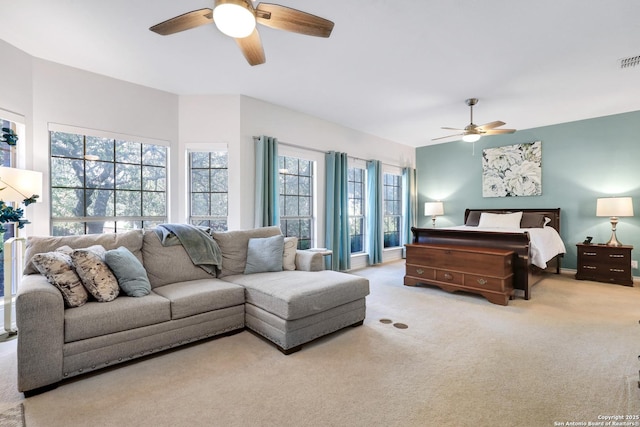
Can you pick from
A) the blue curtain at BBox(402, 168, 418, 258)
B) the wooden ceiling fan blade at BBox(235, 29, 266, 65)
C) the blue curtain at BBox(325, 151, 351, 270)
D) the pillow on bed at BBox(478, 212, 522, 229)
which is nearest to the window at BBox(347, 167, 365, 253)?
the blue curtain at BBox(325, 151, 351, 270)

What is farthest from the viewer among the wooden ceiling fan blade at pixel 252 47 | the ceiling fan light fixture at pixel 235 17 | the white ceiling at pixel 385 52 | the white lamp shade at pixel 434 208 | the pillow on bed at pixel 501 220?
the white lamp shade at pixel 434 208

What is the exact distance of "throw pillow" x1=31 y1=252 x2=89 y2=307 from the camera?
2096mm

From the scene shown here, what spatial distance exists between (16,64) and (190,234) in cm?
246

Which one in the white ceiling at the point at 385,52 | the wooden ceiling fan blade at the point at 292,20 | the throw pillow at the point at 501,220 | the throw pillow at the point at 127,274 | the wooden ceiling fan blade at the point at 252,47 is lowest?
the throw pillow at the point at 127,274

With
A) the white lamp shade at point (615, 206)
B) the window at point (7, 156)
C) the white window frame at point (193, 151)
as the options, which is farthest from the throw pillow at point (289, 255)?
the white lamp shade at point (615, 206)

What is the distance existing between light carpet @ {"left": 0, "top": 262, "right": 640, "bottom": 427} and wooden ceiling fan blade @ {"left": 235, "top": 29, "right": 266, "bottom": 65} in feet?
7.73

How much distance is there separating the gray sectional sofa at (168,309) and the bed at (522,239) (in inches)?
91.0

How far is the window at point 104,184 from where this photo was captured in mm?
3449

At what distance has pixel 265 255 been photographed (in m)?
3.30

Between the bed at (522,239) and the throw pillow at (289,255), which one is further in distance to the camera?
the bed at (522,239)

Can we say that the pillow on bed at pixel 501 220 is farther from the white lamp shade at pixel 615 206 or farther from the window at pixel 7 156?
the window at pixel 7 156

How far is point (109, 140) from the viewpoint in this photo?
3.77m

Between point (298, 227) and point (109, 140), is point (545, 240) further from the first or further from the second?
point (109, 140)

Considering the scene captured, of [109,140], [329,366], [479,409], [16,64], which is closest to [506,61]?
[479,409]
